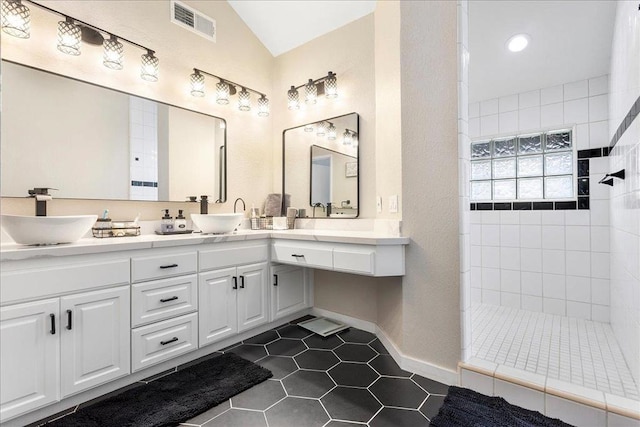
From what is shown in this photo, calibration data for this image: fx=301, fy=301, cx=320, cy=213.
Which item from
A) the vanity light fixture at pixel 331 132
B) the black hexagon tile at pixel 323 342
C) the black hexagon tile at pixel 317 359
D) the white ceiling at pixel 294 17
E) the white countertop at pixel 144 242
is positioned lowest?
the black hexagon tile at pixel 317 359

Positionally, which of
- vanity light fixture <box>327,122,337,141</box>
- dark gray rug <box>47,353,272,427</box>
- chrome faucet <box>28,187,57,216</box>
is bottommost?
dark gray rug <box>47,353,272,427</box>

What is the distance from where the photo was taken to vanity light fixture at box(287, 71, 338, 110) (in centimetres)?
282

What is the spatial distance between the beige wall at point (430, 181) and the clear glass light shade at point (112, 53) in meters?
2.01

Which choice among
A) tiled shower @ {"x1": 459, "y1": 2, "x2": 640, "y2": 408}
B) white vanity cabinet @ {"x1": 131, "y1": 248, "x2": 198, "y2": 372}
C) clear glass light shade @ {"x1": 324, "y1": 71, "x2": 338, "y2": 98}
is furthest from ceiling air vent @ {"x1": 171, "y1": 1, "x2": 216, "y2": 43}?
tiled shower @ {"x1": 459, "y1": 2, "x2": 640, "y2": 408}

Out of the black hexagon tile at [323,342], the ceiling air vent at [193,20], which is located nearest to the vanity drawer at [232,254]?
the black hexagon tile at [323,342]

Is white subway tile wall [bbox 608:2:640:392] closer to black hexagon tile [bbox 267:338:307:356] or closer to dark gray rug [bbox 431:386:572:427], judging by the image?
dark gray rug [bbox 431:386:572:427]

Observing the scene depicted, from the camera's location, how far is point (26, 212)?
73.3 inches

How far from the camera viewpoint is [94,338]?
165cm

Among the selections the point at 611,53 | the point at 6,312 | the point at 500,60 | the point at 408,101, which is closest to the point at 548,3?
the point at 500,60

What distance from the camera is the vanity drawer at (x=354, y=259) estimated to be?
197 cm

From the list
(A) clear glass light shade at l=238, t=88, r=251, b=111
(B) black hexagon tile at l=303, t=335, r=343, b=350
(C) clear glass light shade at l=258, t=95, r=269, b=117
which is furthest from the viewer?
(C) clear glass light shade at l=258, t=95, r=269, b=117

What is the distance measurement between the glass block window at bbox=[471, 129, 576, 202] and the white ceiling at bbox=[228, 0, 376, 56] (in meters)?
1.98

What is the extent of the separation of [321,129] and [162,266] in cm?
186

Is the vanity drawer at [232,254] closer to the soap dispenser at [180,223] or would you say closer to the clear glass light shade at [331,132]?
the soap dispenser at [180,223]
